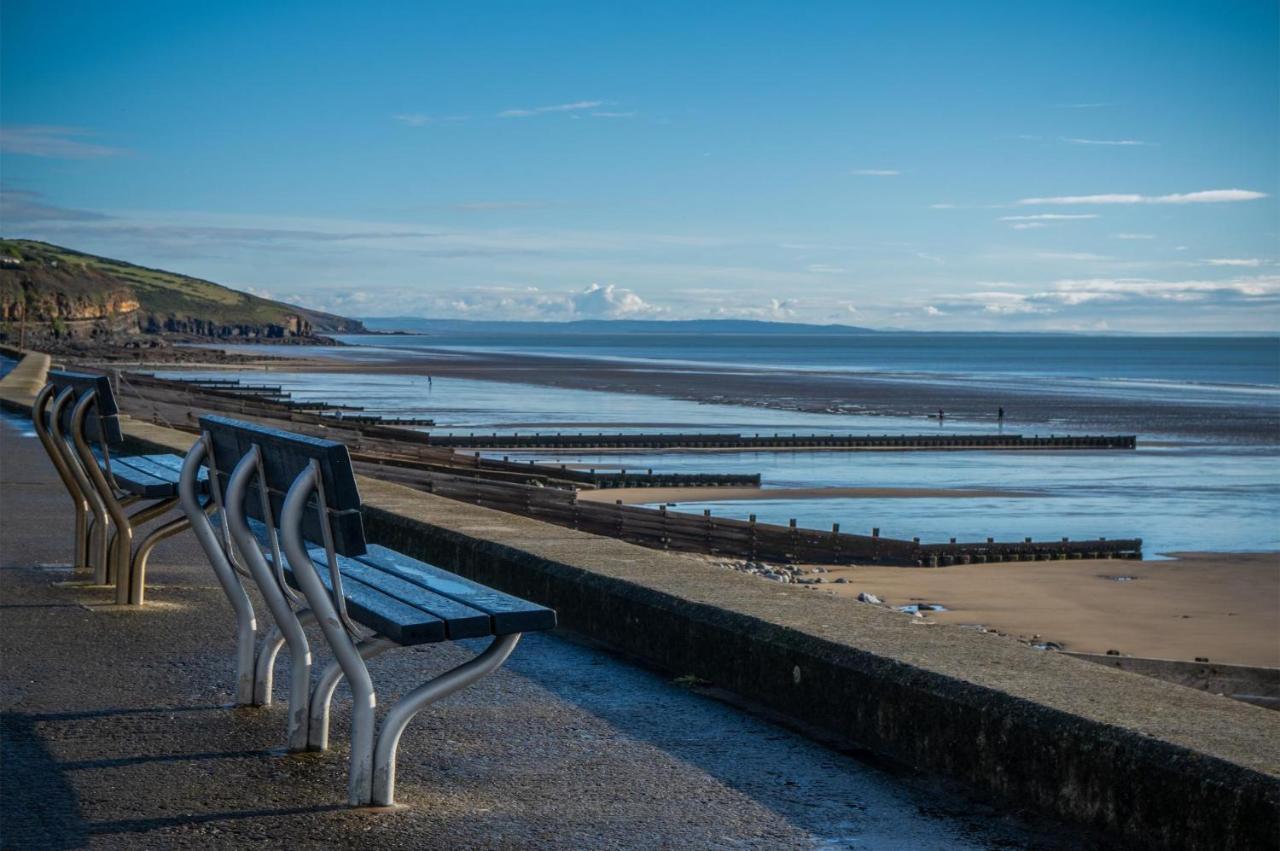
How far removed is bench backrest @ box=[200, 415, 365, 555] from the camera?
4.26m

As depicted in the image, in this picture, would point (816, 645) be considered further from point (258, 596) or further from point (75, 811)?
point (258, 596)

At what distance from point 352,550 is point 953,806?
1879mm

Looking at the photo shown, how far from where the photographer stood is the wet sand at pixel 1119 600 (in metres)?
16.0

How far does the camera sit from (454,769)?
4797 millimetres

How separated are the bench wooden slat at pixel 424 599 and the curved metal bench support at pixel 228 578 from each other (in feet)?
1.54

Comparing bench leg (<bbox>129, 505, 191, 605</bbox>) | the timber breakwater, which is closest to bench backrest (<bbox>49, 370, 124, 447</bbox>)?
bench leg (<bbox>129, 505, 191, 605</bbox>)

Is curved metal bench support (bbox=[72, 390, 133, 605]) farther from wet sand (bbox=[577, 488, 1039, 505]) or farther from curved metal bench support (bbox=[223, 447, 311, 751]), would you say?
wet sand (bbox=[577, 488, 1039, 505])

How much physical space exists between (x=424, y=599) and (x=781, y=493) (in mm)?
28382

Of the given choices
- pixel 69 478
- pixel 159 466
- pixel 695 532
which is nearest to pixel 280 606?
pixel 159 466

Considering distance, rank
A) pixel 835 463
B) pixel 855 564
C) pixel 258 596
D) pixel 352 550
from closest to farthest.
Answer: pixel 352 550
pixel 258 596
pixel 855 564
pixel 835 463

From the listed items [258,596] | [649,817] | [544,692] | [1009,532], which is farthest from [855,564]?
[649,817]

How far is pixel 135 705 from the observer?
18.2 feet

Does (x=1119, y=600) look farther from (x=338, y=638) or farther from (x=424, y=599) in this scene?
(x=338, y=638)

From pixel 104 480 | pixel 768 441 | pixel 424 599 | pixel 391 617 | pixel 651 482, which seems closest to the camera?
pixel 391 617
